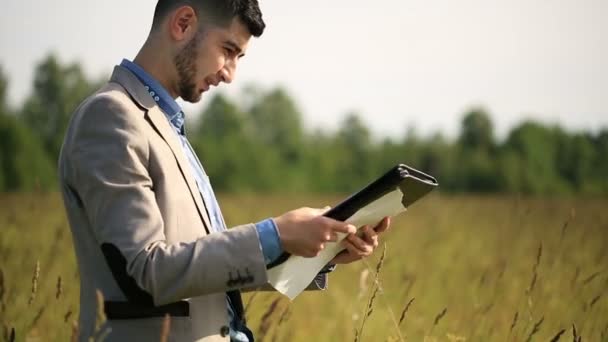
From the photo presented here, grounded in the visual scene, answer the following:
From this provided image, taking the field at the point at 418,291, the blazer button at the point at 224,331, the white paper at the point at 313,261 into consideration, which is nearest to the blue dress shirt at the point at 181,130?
the blazer button at the point at 224,331

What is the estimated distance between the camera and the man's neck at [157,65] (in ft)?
6.53

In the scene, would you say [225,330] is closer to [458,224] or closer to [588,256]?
[588,256]

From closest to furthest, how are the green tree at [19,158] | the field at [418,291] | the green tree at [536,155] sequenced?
the field at [418,291]
the green tree at [19,158]
the green tree at [536,155]

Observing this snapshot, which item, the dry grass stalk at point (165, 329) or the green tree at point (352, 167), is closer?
the dry grass stalk at point (165, 329)

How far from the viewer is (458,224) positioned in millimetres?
11453

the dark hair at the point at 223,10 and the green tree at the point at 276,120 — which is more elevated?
the dark hair at the point at 223,10

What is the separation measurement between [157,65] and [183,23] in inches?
5.3

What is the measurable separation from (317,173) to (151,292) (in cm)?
4663

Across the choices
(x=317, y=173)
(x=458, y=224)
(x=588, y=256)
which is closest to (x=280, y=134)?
(x=317, y=173)

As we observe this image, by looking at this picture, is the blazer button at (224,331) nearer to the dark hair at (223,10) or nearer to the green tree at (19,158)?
the dark hair at (223,10)

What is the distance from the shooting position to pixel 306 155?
49812 mm

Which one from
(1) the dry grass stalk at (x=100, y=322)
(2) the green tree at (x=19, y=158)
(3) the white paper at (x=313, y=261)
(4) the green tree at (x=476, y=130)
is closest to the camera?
(1) the dry grass stalk at (x=100, y=322)

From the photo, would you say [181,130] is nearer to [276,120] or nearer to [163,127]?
[163,127]

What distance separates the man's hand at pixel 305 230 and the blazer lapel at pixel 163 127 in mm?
248
